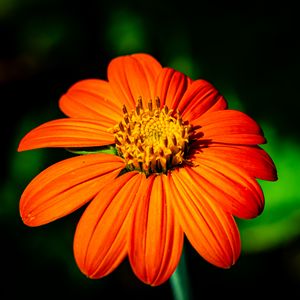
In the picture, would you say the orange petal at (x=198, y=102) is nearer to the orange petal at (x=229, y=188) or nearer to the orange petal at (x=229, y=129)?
the orange petal at (x=229, y=129)

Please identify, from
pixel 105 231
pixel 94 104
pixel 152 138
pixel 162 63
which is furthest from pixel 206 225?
pixel 162 63

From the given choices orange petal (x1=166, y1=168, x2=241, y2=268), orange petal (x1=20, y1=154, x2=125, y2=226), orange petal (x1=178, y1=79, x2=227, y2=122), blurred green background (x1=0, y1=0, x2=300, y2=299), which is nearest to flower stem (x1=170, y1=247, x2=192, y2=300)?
orange petal (x1=166, y1=168, x2=241, y2=268)

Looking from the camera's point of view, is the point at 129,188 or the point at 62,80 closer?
the point at 129,188

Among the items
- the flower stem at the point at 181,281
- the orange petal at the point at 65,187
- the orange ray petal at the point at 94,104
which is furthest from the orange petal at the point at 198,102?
the flower stem at the point at 181,281

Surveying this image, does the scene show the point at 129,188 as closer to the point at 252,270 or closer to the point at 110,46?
the point at 252,270

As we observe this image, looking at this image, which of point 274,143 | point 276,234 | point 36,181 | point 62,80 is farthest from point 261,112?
point 36,181

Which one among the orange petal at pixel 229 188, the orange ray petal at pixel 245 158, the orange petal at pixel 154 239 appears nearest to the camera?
the orange petal at pixel 154 239
